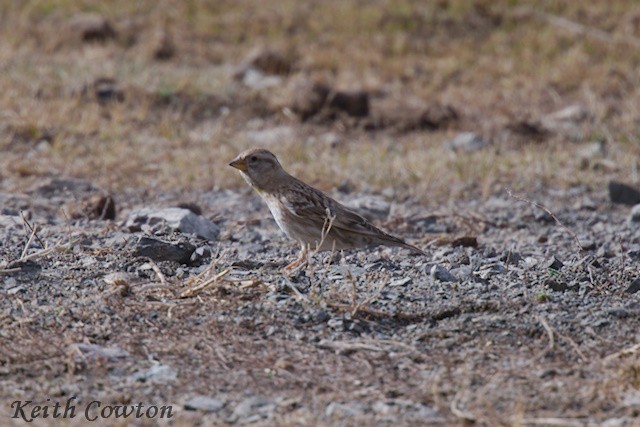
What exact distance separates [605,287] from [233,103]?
8267 millimetres

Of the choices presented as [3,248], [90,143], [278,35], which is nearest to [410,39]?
[278,35]

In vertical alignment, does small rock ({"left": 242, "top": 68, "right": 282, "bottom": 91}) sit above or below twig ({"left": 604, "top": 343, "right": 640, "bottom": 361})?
below

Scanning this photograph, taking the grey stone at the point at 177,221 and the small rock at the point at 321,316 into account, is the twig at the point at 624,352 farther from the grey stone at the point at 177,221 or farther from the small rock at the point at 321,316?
the grey stone at the point at 177,221

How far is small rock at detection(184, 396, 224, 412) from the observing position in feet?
16.8

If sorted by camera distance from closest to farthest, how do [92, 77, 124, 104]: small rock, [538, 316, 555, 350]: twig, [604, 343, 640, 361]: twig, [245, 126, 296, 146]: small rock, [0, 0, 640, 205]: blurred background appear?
[604, 343, 640, 361]: twig, [538, 316, 555, 350]: twig, [0, 0, 640, 205]: blurred background, [245, 126, 296, 146]: small rock, [92, 77, 124, 104]: small rock

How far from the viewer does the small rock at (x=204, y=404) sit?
5.12 metres

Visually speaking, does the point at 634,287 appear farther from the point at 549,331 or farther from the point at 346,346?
the point at 346,346

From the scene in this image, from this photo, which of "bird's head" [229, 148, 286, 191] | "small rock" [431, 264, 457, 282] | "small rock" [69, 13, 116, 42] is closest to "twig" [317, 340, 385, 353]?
"small rock" [431, 264, 457, 282]

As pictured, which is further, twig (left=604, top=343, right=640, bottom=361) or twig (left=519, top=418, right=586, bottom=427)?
twig (left=604, top=343, right=640, bottom=361)

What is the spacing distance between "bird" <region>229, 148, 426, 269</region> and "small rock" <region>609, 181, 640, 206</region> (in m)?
3.34

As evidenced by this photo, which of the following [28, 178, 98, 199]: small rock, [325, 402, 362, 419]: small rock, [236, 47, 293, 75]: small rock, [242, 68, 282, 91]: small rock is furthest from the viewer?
[236, 47, 293, 75]: small rock

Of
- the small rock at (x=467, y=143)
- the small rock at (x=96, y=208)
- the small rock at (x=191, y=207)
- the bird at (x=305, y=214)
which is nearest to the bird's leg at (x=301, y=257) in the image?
the bird at (x=305, y=214)

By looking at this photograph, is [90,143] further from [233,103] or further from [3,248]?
[3,248]

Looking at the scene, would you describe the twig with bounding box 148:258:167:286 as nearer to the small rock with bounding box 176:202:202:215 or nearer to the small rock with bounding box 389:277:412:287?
the small rock with bounding box 389:277:412:287
